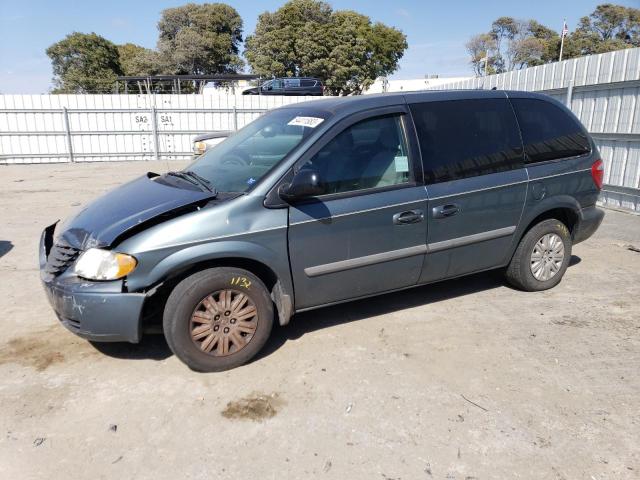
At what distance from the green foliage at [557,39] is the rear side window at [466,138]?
190 ft

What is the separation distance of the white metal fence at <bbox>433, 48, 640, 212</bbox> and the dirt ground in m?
4.42

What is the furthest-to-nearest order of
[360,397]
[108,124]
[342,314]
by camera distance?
[108,124] < [342,314] < [360,397]

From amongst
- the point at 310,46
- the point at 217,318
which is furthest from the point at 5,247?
the point at 310,46

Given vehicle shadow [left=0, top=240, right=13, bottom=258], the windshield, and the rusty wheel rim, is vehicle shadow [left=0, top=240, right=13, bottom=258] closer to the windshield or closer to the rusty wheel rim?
the windshield

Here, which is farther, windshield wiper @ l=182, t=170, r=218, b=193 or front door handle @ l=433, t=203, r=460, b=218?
front door handle @ l=433, t=203, r=460, b=218

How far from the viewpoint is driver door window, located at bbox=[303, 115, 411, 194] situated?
11.5 ft

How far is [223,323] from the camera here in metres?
3.26

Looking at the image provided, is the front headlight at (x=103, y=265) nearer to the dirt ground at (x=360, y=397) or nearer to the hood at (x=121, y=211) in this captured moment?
the hood at (x=121, y=211)

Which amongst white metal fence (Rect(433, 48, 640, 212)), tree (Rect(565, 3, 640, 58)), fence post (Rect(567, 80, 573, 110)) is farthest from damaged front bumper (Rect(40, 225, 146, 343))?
tree (Rect(565, 3, 640, 58))

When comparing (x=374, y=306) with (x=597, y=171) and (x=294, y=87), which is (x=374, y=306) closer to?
(x=597, y=171)

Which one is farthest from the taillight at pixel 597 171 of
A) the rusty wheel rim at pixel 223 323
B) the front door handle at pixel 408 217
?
the rusty wheel rim at pixel 223 323

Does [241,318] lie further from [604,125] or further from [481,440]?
[604,125]

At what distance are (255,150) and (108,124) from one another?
50.2 feet

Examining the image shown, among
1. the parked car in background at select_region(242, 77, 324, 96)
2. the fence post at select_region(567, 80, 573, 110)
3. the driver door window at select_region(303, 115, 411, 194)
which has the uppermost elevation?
the parked car in background at select_region(242, 77, 324, 96)
